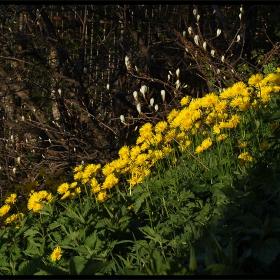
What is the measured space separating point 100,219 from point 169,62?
12.9 feet

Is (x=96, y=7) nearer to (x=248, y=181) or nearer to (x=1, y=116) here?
(x=1, y=116)

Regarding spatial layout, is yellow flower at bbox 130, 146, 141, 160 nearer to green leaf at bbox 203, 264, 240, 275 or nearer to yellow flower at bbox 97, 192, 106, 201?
yellow flower at bbox 97, 192, 106, 201

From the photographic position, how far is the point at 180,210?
3096 mm

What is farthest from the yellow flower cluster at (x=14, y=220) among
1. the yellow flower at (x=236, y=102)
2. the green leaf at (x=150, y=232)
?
the yellow flower at (x=236, y=102)

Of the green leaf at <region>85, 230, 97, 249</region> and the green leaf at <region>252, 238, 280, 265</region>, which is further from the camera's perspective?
the green leaf at <region>85, 230, 97, 249</region>

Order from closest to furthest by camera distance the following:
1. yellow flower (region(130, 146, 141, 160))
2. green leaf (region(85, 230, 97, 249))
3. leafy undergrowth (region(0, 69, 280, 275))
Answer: leafy undergrowth (region(0, 69, 280, 275)) → green leaf (region(85, 230, 97, 249)) → yellow flower (region(130, 146, 141, 160))

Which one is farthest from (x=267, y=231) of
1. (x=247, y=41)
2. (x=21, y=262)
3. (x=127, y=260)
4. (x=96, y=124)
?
(x=247, y=41)

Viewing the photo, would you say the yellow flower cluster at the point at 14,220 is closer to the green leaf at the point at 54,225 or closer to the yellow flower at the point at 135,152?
the green leaf at the point at 54,225

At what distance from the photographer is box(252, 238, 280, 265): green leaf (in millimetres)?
2195

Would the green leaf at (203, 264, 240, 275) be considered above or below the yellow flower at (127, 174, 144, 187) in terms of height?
above

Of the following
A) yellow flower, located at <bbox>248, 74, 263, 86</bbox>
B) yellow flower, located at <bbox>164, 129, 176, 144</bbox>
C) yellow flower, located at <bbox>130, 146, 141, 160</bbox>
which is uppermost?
yellow flower, located at <bbox>248, 74, 263, 86</bbox>

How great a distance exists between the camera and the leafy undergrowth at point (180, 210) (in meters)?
2.41

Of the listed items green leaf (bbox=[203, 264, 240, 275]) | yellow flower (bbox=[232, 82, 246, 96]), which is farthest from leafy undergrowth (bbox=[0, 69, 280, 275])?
green leaf (bbox=[203, 264, 240, 275])

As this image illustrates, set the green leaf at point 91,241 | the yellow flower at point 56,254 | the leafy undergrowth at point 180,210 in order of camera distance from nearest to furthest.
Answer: the leafy undergrowth at point 180,210, the green leaf at point 91,241, the yellow flower at point 56,254
